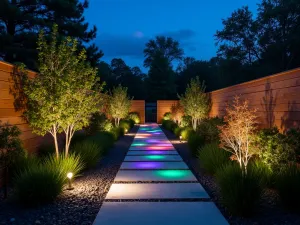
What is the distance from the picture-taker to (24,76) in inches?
233

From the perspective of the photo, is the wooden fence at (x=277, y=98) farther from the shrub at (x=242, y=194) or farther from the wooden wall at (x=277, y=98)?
the shrub at (x=242, y=194)

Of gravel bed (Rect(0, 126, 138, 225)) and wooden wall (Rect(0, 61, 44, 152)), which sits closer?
gravel bed (Rect(0, 126, 138, 225))

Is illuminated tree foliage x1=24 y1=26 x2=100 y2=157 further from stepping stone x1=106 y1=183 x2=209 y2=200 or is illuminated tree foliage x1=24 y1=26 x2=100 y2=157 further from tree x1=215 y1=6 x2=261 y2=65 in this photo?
tree x1=215 y1=6 x2=261 y2=65

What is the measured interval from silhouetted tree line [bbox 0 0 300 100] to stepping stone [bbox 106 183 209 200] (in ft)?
38.1

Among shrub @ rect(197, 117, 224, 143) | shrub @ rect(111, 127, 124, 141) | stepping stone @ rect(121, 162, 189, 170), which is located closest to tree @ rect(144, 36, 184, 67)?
shrub @ rect(111, 127, 124, 141)

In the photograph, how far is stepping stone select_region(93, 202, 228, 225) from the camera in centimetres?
357

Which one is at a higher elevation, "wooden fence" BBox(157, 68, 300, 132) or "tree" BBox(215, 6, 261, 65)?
"tree" BBox(215, 6, 261, 65)

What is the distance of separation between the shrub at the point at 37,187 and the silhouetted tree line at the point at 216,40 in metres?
11.5

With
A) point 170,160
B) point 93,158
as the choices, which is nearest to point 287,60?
point 170,160

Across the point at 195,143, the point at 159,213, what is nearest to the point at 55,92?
the point at 159,213

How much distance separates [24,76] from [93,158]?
2.59 metres

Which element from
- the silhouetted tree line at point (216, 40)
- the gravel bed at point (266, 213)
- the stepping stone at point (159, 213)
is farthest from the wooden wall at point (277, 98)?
the silhouetted tree line at point (216, 40)

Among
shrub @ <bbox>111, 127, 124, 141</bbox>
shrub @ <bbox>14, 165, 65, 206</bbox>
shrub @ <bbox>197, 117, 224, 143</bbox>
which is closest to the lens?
shrub @ <bbox>14, 165, 65, 206</bbox>

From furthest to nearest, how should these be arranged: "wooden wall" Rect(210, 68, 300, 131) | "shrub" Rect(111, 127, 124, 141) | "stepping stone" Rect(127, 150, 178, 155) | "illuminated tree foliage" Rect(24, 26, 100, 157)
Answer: "shrub" Rect(111, 127, 124, 141), "stepping stone" Rect(127, 150, 178, 155), "illuminated tree foliage" Rect(24, 26, 100, 157), "wooden wall" Rect(210, 68, 300, 131)
